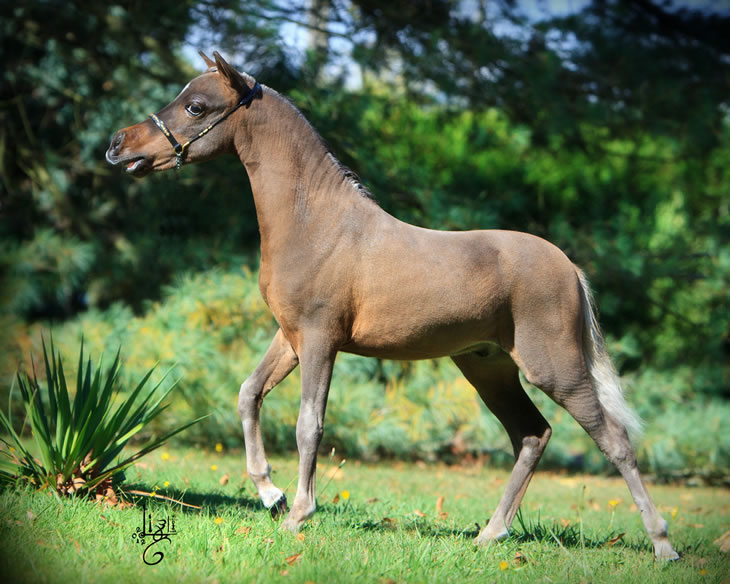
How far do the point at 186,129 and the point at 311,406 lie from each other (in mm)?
1729

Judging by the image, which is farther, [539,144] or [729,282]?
[539,144]

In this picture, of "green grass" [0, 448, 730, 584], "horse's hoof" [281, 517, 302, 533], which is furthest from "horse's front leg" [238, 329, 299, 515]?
"horse's hoof" [281, 517, 302, 533]

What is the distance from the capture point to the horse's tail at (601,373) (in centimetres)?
446

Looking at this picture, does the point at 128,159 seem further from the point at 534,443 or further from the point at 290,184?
the point at 534,443

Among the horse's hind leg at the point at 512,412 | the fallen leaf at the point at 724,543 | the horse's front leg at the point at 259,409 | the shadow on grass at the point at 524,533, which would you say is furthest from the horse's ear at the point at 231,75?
the fallen leaf at the point at 724,543

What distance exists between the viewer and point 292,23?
30.6 ft

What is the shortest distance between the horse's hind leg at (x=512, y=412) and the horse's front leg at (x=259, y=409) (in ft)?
3.95

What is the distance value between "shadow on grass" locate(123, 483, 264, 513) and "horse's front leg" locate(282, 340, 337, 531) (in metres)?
0.70

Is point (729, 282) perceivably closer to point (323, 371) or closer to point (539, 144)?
point (539, 144)

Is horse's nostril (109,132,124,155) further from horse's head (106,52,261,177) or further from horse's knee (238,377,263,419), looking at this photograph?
horse's knee (238,377,263,419)

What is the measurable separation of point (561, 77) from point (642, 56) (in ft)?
4.09

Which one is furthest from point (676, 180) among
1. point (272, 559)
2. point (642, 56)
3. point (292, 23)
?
point (272, 559)

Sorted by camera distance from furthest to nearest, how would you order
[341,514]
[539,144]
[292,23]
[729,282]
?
[539,144]
[729,282]
[292,23]
[341,514]
